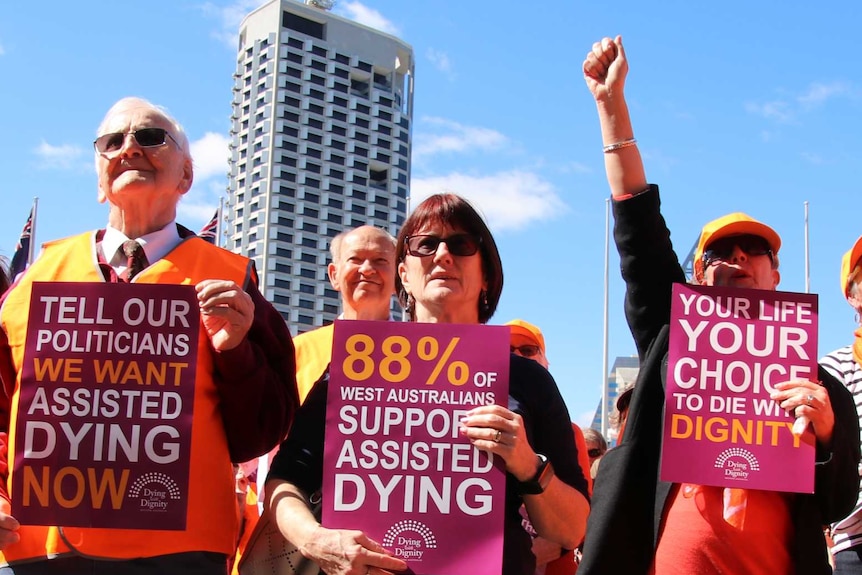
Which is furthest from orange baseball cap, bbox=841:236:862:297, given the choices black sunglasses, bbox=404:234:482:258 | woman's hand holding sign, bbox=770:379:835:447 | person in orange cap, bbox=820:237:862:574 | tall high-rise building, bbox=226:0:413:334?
tall high-rise building, bbox=226:0:413:334

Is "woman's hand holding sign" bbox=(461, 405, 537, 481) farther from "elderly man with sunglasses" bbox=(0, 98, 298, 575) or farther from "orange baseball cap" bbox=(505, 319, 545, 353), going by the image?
"orange baseball cap" bbox=(505, 319, 545, 353)

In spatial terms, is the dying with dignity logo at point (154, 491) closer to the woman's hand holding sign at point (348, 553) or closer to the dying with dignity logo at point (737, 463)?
the woman's hand holding sign at point (348, 553)

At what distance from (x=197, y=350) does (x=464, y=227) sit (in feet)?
3.12

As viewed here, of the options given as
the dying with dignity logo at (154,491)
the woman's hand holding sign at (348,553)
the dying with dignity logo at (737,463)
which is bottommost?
the woman's hand holding sign at (348,553)

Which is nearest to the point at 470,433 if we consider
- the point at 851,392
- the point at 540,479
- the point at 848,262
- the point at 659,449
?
the point at 540,479

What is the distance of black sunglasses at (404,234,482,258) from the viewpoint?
3402 mm

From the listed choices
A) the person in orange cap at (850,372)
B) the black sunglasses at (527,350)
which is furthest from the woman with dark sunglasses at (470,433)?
the black sunglasses at (527,350)

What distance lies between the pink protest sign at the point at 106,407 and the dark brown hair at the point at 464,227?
78cm

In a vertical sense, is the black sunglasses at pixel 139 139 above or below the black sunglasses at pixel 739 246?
above

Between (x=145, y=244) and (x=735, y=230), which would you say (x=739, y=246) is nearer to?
(x=735, y=230)

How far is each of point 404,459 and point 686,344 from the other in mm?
1022

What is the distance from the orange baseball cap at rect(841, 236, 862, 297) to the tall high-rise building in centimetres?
13395

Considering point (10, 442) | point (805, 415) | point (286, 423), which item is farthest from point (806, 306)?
point (10, 442)

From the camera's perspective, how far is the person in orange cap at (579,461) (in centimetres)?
485
